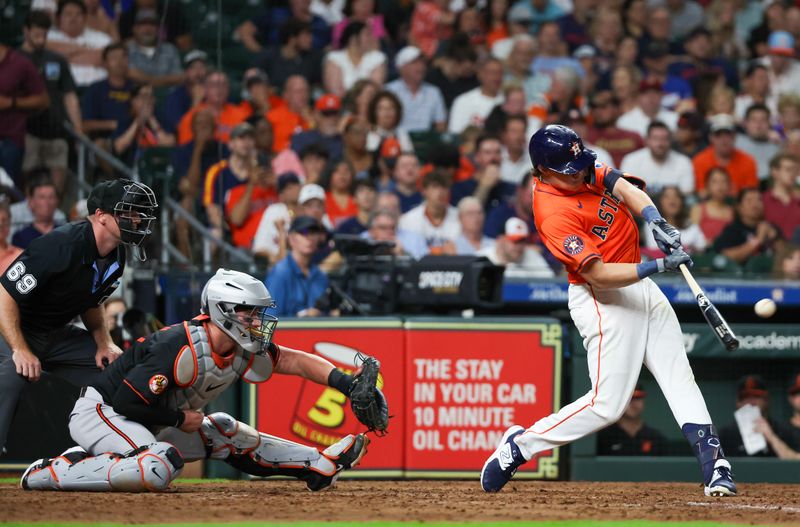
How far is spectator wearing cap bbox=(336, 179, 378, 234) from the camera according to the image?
401 inches

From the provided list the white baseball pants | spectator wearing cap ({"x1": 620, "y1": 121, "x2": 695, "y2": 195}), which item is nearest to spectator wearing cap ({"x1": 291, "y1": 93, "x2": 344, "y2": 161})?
spectator wearing cap ({"x1": 620, "y1": 121, "x2": 695, "y2": 195})

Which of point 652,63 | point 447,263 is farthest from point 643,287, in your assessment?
point 652,63

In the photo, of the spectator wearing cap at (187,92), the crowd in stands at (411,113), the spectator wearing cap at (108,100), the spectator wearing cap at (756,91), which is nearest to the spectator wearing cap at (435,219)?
the crowd in stands at (411,113)

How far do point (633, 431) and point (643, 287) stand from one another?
8.00ft

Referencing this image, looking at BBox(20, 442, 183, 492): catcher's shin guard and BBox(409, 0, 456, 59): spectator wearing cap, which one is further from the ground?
BBox(409, 0, 456, 59): spectator wearing cap

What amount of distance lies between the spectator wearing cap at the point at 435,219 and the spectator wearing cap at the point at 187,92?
94.5 inches

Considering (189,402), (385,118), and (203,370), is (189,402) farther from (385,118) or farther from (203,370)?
(385,118)

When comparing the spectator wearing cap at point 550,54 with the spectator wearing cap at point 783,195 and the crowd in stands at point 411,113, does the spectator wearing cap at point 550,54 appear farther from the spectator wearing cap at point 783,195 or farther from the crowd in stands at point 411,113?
the spectator wearing cap at point 783,195

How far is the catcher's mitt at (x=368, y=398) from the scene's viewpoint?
19.1ft

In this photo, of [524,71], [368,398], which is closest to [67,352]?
[368,398]

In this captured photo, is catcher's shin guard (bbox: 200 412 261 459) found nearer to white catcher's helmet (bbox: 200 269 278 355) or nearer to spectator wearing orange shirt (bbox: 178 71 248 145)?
white catcher's helmet (bbox: 200 269 278 355)

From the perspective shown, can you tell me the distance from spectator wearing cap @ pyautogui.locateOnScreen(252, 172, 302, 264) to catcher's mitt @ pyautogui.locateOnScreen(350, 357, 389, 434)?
3175 mm

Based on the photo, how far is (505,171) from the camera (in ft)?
36.4

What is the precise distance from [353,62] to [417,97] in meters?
0.74
